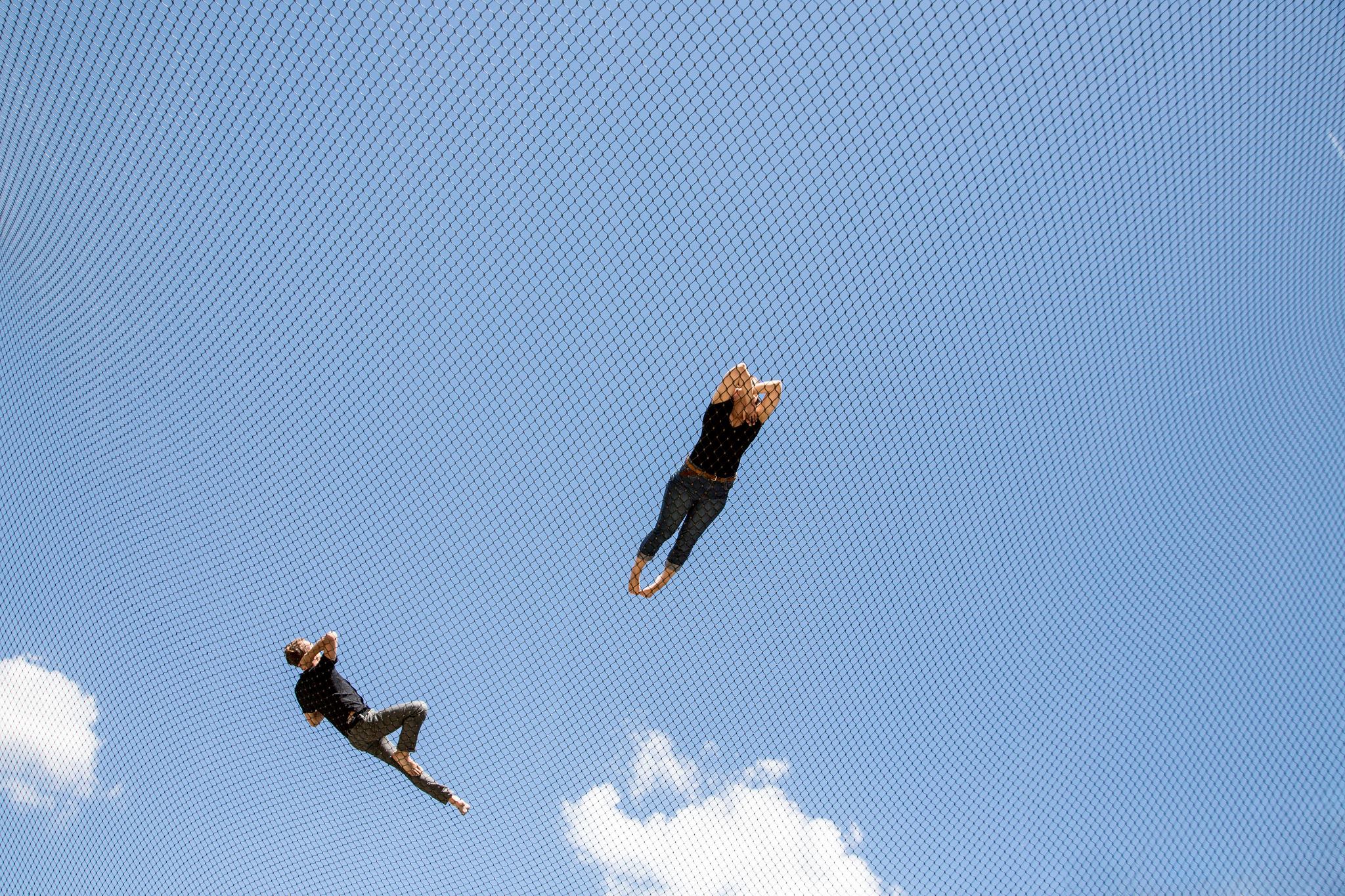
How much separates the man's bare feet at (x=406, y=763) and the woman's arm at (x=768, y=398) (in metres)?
2.28

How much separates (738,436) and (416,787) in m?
2.32

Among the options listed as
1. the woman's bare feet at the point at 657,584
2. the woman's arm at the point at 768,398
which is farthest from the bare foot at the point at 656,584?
the woman's arm at the point at 768,398

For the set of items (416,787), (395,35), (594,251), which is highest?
(395,35)

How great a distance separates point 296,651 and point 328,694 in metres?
0.26

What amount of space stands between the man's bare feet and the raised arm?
2208mm

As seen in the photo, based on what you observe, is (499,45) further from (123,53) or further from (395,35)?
(123,53)

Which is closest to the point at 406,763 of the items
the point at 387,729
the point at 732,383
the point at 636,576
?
the point at 387,729

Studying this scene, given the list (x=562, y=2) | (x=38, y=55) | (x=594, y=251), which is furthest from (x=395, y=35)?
(x=38, y=55)

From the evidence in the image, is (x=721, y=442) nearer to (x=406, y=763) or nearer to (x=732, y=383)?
(x=732, y=383)

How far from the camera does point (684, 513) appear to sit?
4.82m

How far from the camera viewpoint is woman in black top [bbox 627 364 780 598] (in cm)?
443

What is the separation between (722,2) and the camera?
163 inches

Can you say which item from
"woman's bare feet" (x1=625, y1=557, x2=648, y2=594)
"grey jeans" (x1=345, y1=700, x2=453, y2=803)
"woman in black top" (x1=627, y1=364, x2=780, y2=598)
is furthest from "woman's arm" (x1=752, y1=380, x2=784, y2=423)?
"grey jeans" (x1=345, y1=700, x2=453, y2=803)

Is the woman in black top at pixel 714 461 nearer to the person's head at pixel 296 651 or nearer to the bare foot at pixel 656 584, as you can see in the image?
the bare foot at pixel 656 584
